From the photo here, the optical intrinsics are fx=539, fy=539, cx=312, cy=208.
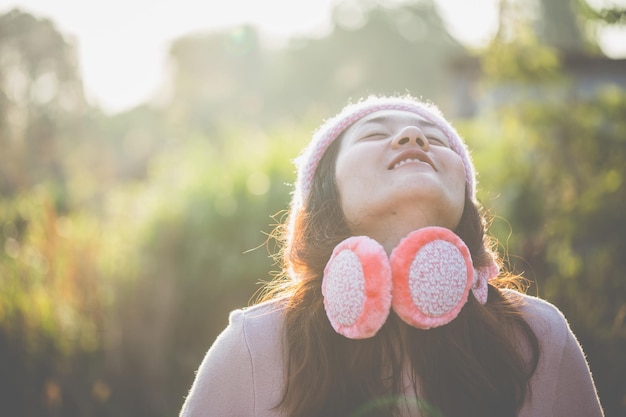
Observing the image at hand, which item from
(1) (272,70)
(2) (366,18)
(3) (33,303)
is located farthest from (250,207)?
(2) (366,18)

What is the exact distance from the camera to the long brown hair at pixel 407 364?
1446 millimetres

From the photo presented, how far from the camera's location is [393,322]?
155cm

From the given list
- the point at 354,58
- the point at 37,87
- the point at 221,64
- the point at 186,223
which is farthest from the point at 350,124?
the point at 354,58

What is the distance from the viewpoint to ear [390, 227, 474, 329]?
136 centimetres

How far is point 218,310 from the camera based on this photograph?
4.53 m

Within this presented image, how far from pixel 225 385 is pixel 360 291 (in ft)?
1.65

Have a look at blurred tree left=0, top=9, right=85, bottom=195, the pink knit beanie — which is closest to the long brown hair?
the pink knit beanie

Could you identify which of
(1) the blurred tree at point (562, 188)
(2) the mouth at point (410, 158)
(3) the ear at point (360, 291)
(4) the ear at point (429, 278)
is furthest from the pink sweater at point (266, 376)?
(1) the blurred tree at point (562, 188)

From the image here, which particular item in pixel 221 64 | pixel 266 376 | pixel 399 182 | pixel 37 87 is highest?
pixel 221 64

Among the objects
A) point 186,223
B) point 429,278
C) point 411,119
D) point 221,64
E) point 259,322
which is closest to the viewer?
point 429,278

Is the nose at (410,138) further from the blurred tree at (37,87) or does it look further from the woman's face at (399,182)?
the blurred tree at (37,87)

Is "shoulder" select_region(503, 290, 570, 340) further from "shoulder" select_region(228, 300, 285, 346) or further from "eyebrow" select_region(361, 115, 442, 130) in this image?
"shoulder" select_region(228, 300, 285, 346)

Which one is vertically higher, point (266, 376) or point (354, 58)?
point (354, 58)

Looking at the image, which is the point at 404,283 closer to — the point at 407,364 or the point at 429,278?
the point at 429,278
